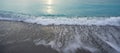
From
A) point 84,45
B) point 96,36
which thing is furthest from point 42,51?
point 96,36

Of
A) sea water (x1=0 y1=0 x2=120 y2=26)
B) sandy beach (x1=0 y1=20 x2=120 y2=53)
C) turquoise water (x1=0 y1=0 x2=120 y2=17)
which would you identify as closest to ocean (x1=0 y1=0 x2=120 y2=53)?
sandy beach (x1=0 y1=20 x2=120 y2=53)

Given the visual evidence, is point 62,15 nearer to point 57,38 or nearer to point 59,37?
point 59,37

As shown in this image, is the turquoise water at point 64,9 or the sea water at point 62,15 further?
the turquoise water at point 64,9

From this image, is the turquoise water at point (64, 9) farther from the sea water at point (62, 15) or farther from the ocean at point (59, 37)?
the ocean at point (59, 37)

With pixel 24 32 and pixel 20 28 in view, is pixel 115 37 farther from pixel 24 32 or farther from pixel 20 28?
pixel 20 28

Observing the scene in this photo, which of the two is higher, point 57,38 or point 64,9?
point 57,38

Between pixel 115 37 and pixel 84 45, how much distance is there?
2547 mm

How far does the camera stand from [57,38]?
31.9 ft

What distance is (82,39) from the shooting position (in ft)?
31.6

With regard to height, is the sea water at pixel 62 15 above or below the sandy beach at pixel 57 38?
below

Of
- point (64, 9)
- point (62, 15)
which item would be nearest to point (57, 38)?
point (62, 15)

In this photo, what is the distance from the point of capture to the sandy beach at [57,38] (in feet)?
27.1

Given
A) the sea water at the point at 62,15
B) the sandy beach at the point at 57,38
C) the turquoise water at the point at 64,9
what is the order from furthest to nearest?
the turquoise water at the point at 64,9 < the sea water at the point at 62,15 < the sandy beach at the point at 57,38

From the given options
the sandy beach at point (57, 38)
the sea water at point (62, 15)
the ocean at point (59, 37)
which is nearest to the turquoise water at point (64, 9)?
the sea water at point (62, 15)
